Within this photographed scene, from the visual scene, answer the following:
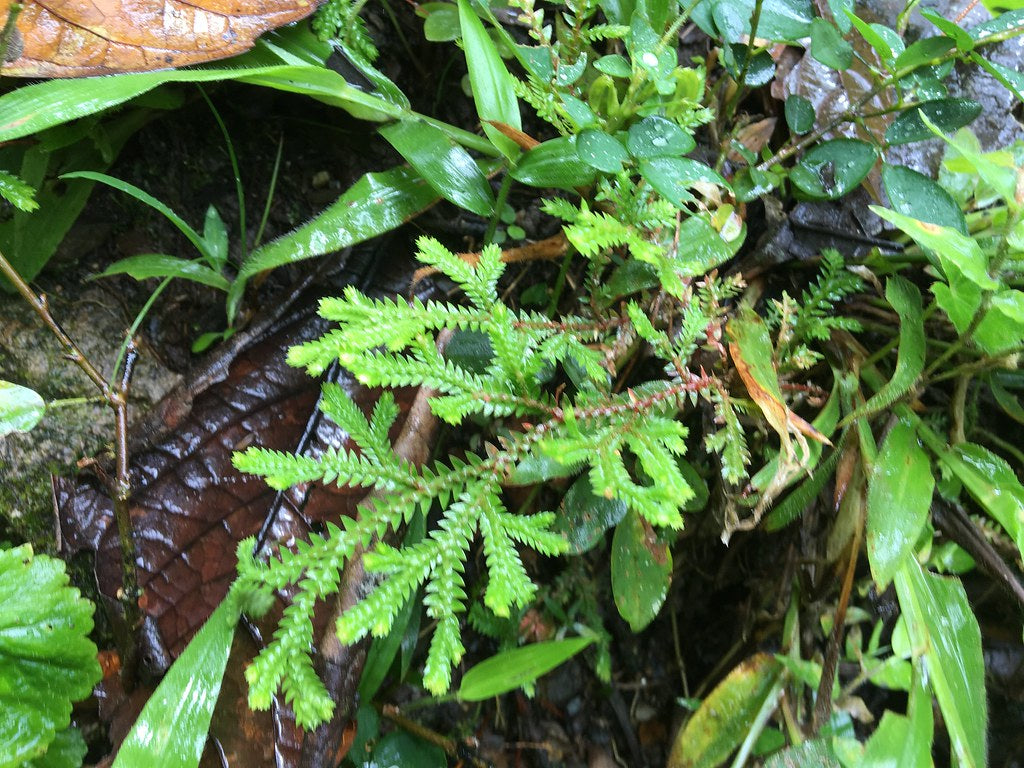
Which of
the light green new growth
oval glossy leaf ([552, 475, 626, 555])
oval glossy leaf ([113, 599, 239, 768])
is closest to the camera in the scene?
the light green new growth

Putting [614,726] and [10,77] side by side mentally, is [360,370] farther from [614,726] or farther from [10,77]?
[614,726]

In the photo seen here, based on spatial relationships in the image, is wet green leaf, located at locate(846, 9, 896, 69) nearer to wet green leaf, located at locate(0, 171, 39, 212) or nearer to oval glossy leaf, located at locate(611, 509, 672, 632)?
oval glossy leaf, located at locate(611, 509, 672, 632)

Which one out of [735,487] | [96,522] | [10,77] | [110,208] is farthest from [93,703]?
[735,487]

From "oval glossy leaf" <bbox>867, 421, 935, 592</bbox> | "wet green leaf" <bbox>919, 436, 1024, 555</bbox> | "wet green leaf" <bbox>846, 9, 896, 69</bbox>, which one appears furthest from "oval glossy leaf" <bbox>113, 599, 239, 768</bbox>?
"wet green leaf" <bbox>846, 9, 896, 69</bbox>

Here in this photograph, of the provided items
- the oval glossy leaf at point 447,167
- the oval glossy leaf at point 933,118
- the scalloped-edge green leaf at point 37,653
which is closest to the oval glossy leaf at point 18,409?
the scalloped-edge green leaf at point 37,653

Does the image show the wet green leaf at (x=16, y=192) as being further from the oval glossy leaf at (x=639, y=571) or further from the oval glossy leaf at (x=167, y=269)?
the oval glossy leaf at (x=639, y=571)

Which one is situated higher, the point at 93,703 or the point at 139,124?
the point at 139,124
